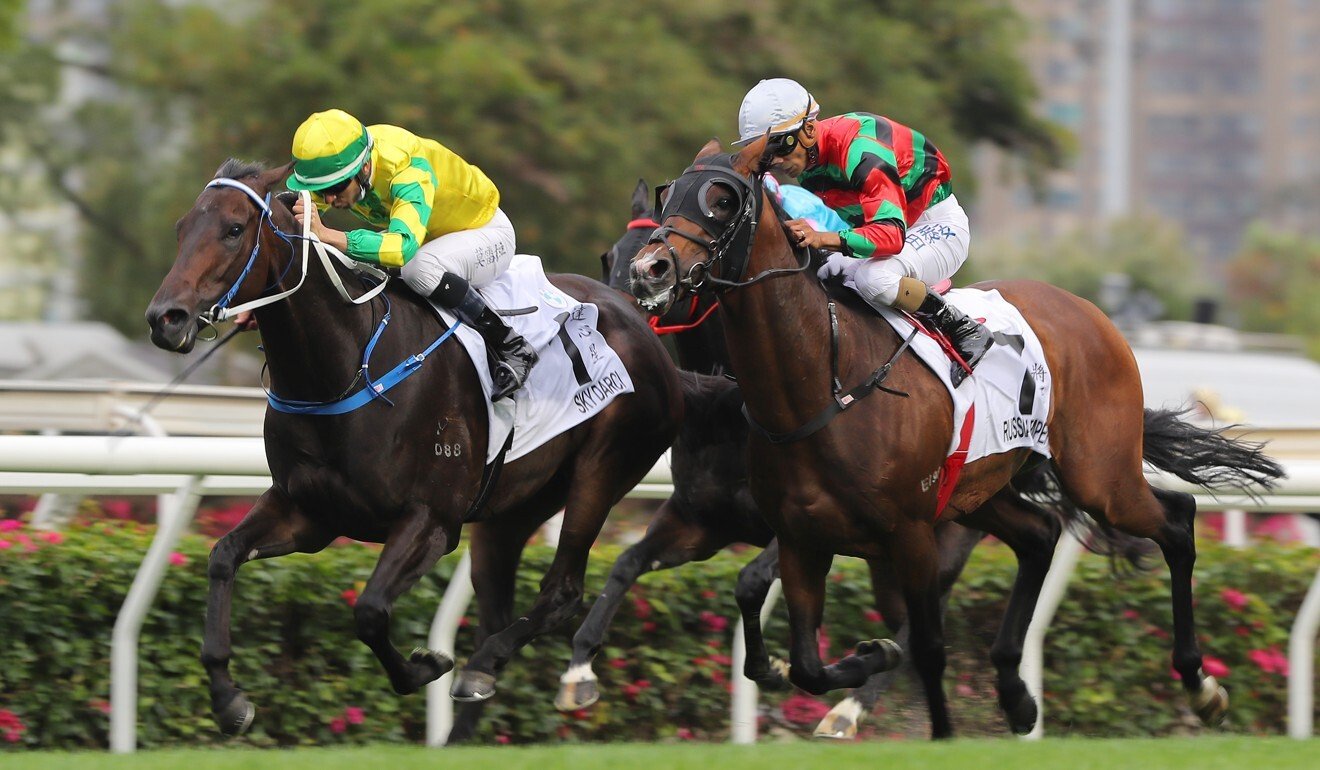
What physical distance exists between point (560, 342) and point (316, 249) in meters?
0.97

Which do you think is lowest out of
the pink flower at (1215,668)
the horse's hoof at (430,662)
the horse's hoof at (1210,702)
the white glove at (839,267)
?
the pink flower at (1215,668)

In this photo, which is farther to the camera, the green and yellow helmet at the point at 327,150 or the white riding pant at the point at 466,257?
the white riding pant at the point at 466,257

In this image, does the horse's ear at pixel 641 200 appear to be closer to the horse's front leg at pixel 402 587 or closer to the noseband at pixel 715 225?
the noseband at pixel 715 225

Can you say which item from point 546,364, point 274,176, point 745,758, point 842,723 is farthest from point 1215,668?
point 274,176

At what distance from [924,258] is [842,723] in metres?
1.53

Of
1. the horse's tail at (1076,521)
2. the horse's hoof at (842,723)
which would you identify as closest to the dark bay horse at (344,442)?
the horse's hoof at (842,723)

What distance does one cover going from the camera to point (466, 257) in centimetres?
550

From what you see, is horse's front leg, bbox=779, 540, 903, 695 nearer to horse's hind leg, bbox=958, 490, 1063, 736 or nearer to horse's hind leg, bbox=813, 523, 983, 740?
horse's hind leg, bbox=813, 523, 983, 740

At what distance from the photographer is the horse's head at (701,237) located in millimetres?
4465

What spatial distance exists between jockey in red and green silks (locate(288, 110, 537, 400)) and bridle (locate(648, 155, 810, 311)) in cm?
82

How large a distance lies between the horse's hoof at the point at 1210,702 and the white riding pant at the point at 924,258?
1711 millimetres

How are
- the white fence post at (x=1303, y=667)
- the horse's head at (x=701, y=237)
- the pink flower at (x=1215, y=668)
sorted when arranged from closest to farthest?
the horse's head at (x=701, y=237) → the white fence post at (x=1303, y=667) → the pink flower at (x=1215, y=668)

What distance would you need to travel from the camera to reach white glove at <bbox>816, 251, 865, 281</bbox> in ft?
17.4

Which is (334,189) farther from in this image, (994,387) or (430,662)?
(994,387)
